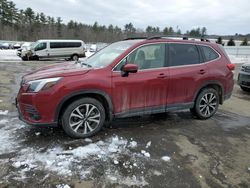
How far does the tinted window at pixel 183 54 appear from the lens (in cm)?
517

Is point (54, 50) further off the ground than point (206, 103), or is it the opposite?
point (54, 50)

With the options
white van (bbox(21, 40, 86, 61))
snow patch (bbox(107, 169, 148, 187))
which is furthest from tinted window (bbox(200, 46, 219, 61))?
white van (bbox(21, 40, 86, 61))

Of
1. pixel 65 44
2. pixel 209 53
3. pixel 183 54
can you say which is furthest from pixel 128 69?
pixel 65 44

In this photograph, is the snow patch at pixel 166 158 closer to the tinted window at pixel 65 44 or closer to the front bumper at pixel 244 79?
the front bumper at pixel 244 79

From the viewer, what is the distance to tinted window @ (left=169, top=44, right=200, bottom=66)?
517 centimetres

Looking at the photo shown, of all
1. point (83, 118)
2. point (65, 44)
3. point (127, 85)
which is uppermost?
point (65, 44)

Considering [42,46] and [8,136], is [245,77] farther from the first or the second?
[42,46]

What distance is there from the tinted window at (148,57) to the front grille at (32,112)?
5.42 ft

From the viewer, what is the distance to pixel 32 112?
4121mm

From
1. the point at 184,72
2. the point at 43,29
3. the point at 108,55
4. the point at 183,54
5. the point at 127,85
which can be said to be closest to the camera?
the point at 127,85

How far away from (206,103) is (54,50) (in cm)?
1960

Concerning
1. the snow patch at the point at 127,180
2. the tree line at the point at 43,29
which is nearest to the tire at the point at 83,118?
the snow patch at the point at 127,180

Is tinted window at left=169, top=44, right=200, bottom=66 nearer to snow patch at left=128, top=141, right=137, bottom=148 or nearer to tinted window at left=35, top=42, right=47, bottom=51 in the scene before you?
snow patch at left=128, top=141, right=137, bottom=148

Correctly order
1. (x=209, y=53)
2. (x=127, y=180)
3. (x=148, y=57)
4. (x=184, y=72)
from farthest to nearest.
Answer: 1. (x=209, y=53)
2. (x=184, y=72)
3. (x=148, y=57)
4. (x=127, y=180)
